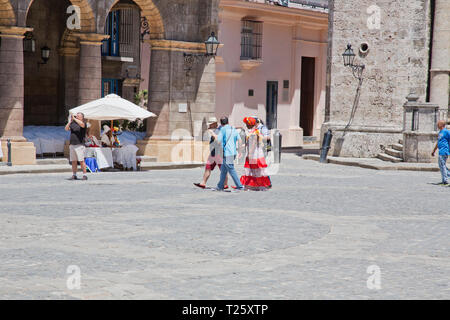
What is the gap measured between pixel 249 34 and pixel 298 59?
3.65 meters

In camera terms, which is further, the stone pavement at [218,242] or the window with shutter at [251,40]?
the window with shutter at [251,40]

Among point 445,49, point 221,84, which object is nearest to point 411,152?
point 445,49

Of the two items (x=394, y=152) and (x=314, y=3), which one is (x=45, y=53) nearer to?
(x=394, y=152)

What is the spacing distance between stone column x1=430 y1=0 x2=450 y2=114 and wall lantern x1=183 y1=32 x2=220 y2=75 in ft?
26.1

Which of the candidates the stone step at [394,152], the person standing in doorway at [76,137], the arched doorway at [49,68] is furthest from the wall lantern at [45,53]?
the stone step at [394,152]

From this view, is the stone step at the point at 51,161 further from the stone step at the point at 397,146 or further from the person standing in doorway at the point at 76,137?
the stone step at the point at 397,146

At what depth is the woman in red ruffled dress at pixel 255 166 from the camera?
1633cm

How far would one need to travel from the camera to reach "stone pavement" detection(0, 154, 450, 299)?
7.21m

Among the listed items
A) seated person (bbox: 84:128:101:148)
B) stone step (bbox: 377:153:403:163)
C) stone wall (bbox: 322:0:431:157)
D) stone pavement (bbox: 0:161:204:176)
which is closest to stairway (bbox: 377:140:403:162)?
stone step (bbox: 377:153:403:163)

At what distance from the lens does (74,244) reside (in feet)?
30.7

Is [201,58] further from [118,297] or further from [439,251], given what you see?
[118,297]

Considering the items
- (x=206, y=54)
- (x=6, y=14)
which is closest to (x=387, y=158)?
(x=206, y=54)

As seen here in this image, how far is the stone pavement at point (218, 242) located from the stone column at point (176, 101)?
22.9 ft
